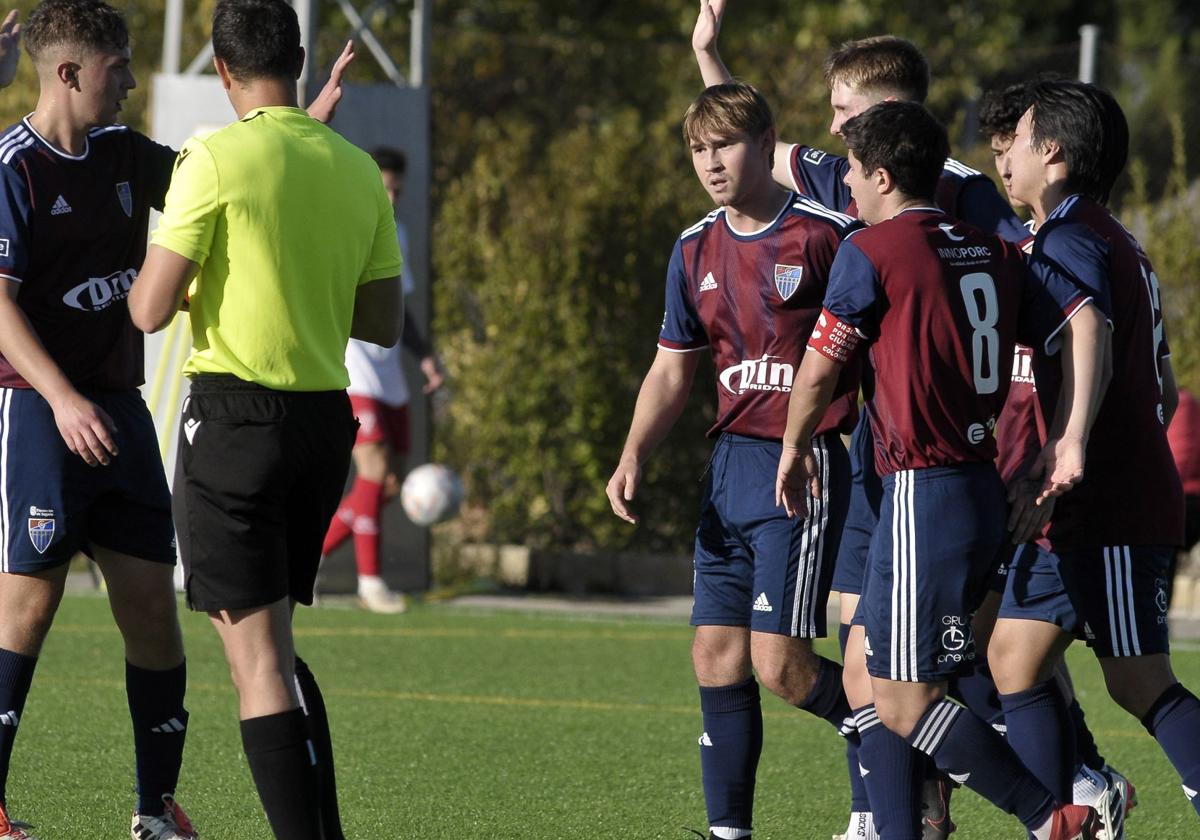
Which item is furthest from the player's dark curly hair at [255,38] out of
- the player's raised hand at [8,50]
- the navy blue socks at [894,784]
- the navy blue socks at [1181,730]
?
the navy blue socks at [1181,730]

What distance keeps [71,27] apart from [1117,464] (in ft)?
9.49

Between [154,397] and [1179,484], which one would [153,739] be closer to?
[1179,484]

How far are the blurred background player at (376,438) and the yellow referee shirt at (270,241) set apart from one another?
6235 mm

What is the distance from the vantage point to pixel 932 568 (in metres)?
4.22

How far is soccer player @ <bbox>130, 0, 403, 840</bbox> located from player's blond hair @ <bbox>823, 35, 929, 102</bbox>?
165 cm

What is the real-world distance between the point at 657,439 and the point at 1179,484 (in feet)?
4.66

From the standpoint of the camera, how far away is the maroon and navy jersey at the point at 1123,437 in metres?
4.61

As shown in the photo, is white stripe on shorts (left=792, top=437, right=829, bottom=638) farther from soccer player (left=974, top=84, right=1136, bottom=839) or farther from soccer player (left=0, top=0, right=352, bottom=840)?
soccer player (left=0, top=0, right=352, bottom=840)

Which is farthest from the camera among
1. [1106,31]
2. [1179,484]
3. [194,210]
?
[1106,31]

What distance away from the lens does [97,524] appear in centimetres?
485

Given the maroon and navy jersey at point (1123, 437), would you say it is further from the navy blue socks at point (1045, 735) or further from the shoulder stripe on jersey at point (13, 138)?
the shoulder stripe on jersey at point (13, 138)

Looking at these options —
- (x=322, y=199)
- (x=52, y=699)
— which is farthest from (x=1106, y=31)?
(x=322, y=199)

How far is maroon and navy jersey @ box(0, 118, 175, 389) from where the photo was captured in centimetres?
464

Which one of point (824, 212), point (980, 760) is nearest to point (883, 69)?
point (824, 212)
